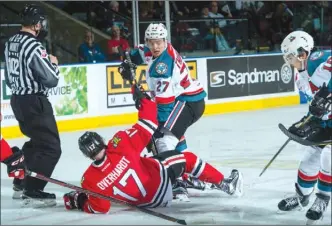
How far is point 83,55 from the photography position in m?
8.77

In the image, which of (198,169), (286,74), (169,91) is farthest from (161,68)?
(286,74)

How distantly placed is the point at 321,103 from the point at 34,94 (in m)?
1.64

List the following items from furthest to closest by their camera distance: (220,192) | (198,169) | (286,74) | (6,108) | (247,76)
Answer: (286,74) < (247,76) < (6,108) < (220,192) < (198,169)

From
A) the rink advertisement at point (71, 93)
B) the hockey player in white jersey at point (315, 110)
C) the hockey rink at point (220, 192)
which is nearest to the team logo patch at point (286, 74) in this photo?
the hockey rink at point (220, 192)

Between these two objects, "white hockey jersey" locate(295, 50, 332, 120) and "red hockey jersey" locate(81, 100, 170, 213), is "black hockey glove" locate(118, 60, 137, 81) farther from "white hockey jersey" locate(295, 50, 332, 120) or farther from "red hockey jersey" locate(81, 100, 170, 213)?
A: "white hockey jersey" locate(295, 50, 332, 120)

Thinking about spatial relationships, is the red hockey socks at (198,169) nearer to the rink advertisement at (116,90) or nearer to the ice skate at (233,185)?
the ice skate at (233,185)

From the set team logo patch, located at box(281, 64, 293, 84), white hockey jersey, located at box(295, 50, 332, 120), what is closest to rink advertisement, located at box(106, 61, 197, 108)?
team logo patch, located at box(281, 64, 293, 84)

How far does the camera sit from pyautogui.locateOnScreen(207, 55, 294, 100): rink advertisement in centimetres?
952

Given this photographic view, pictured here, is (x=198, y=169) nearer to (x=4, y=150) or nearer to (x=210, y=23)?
(x=4, y=150)

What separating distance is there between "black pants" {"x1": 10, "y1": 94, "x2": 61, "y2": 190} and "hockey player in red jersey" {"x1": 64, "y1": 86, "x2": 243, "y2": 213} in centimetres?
39

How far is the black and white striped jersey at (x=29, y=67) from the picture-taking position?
4.40 m

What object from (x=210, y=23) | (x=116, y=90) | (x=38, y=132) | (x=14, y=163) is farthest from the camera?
(x=210, y=23)

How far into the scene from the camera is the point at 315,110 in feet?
12.0

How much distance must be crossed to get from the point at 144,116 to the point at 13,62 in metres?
0.96
